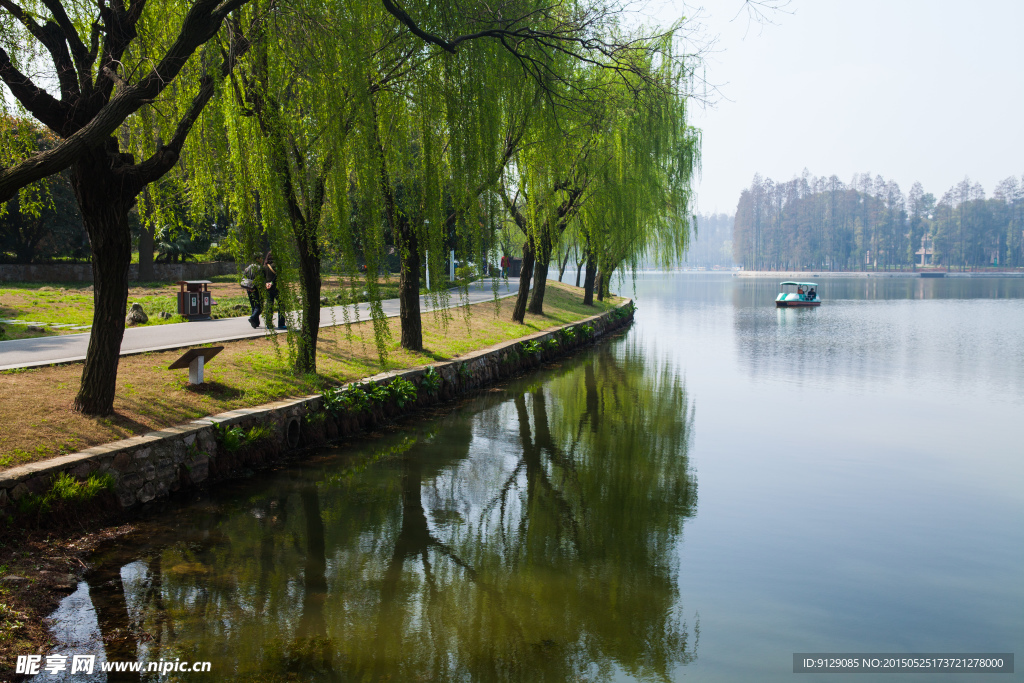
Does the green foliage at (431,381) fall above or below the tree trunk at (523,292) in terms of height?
below

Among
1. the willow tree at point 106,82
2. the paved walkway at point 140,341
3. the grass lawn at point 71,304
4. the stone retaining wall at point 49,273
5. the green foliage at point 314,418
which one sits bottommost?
the green foliage at point 314,418

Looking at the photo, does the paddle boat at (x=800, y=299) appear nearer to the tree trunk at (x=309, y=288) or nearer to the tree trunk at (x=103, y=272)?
the tree trunk at (x=309, y=288)

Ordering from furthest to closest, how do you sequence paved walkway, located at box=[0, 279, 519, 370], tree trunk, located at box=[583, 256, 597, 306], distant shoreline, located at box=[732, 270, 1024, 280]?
distant shoreline, located at box=[732, 270, 1024, 280], tree trunk, located at box=[583, 256, 597, 306], paved walkway, located at box=[0, 279, 519, 370]

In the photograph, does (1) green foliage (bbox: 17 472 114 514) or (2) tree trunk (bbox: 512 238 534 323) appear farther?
(2) tree trunk (bbox: 512 238 534 323)

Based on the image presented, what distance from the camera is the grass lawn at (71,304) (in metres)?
12.6

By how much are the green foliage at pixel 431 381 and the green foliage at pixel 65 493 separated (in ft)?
20.5

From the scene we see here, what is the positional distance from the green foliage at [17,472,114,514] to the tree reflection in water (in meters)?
0.56

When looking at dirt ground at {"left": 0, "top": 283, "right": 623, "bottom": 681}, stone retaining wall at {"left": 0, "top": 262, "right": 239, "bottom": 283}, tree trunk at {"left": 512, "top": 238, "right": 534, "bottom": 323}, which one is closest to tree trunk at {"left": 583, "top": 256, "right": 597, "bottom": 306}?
tree trunk at {"left": 512, "top": 238, "right": 534, "bottom": 323}

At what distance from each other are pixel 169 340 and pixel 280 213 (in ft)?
17.1

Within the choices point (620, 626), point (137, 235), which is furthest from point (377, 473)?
point (137, 235)

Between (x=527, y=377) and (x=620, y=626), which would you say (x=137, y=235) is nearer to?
(x=527, y=377)

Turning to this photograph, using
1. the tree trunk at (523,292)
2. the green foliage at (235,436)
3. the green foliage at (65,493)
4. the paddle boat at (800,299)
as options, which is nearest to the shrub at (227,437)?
the green foliage at (235,436)

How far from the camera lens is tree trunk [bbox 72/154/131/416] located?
7109 millimetres

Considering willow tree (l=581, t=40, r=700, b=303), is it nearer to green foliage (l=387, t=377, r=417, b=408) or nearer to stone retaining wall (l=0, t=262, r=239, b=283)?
green foliage (l=387, t=377, r=417, b=408)
